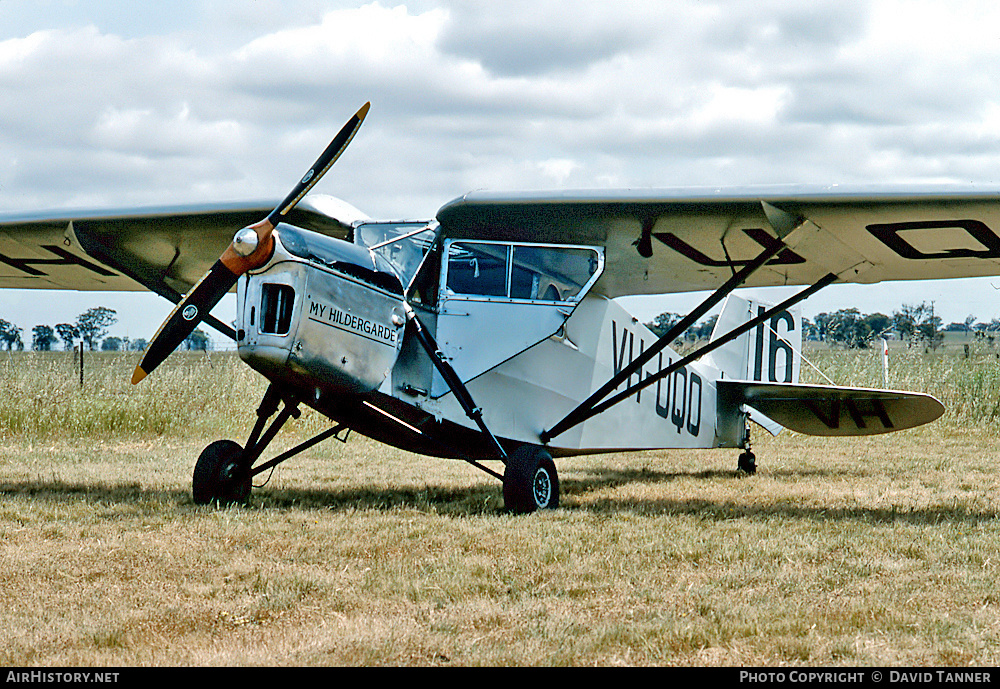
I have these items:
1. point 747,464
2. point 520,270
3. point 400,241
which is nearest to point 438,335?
point 400,241

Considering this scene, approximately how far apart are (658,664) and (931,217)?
4.73 metres

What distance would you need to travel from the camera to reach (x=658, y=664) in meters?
3.40

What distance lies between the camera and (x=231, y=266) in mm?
6141

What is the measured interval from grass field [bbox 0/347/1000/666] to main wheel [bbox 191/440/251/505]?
0.22 m

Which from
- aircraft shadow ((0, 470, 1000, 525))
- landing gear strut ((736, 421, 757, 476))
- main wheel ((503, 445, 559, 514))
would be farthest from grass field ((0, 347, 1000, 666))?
landing gear strut ((736, 421, 757, 476))

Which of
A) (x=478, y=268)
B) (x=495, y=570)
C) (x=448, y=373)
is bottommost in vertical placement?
(x=495, y=570)

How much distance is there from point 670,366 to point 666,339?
0.88 ft

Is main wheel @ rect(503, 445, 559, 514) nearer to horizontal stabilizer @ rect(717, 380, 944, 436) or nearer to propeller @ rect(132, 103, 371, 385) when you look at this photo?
propeller @ rect(132, 103, 371, 385)

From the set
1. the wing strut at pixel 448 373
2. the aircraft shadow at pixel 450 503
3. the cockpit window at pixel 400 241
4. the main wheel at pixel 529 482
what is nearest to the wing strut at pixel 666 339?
the aircraft shadow at pixel 450 503

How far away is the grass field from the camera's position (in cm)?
359

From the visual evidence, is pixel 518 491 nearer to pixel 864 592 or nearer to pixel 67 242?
pixel 864 592

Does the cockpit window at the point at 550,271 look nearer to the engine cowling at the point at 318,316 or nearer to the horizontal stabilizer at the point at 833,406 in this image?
the engine cowling at the point at 318,316

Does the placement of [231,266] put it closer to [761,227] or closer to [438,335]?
[438,335]

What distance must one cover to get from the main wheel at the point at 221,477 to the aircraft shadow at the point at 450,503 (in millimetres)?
144
